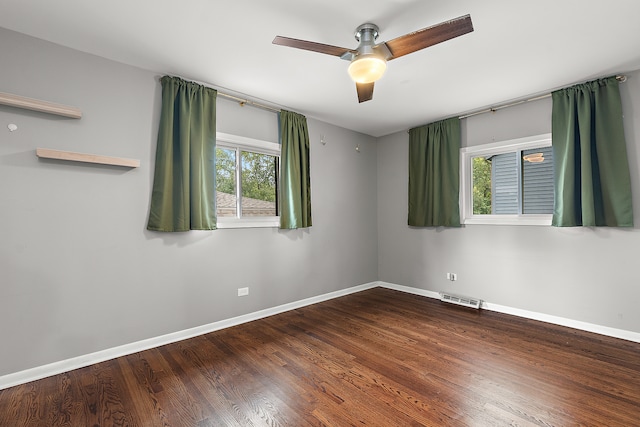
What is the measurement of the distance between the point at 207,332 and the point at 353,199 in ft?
9.62

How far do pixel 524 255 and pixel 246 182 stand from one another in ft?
11.9

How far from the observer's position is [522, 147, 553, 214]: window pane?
11.6 feet

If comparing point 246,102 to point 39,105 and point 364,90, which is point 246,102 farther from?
point 39,105

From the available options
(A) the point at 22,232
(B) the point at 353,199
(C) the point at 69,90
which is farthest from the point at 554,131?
(A) the point at 22,232

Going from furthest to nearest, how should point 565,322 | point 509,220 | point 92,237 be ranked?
point 509,220
point 565,322
point 92,237

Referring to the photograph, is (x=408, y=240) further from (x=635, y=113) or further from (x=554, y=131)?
(x=635, y=113)

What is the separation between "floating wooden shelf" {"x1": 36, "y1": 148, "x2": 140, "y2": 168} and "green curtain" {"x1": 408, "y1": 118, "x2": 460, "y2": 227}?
3768 mm

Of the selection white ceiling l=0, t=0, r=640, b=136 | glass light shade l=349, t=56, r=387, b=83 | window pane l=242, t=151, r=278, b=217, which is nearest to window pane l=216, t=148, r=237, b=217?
window pane l=242, t=151, r=278, b=217

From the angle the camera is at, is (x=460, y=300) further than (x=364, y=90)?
Yes

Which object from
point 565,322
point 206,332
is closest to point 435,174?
point 565,322

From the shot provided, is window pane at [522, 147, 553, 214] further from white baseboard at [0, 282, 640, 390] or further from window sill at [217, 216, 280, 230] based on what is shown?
window sill at [217, 216, 280, 230]

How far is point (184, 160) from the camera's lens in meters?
2.93

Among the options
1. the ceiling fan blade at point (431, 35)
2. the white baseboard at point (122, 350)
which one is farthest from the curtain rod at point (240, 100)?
the white baseboard at point (122, 350)

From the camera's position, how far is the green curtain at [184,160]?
285 cm
